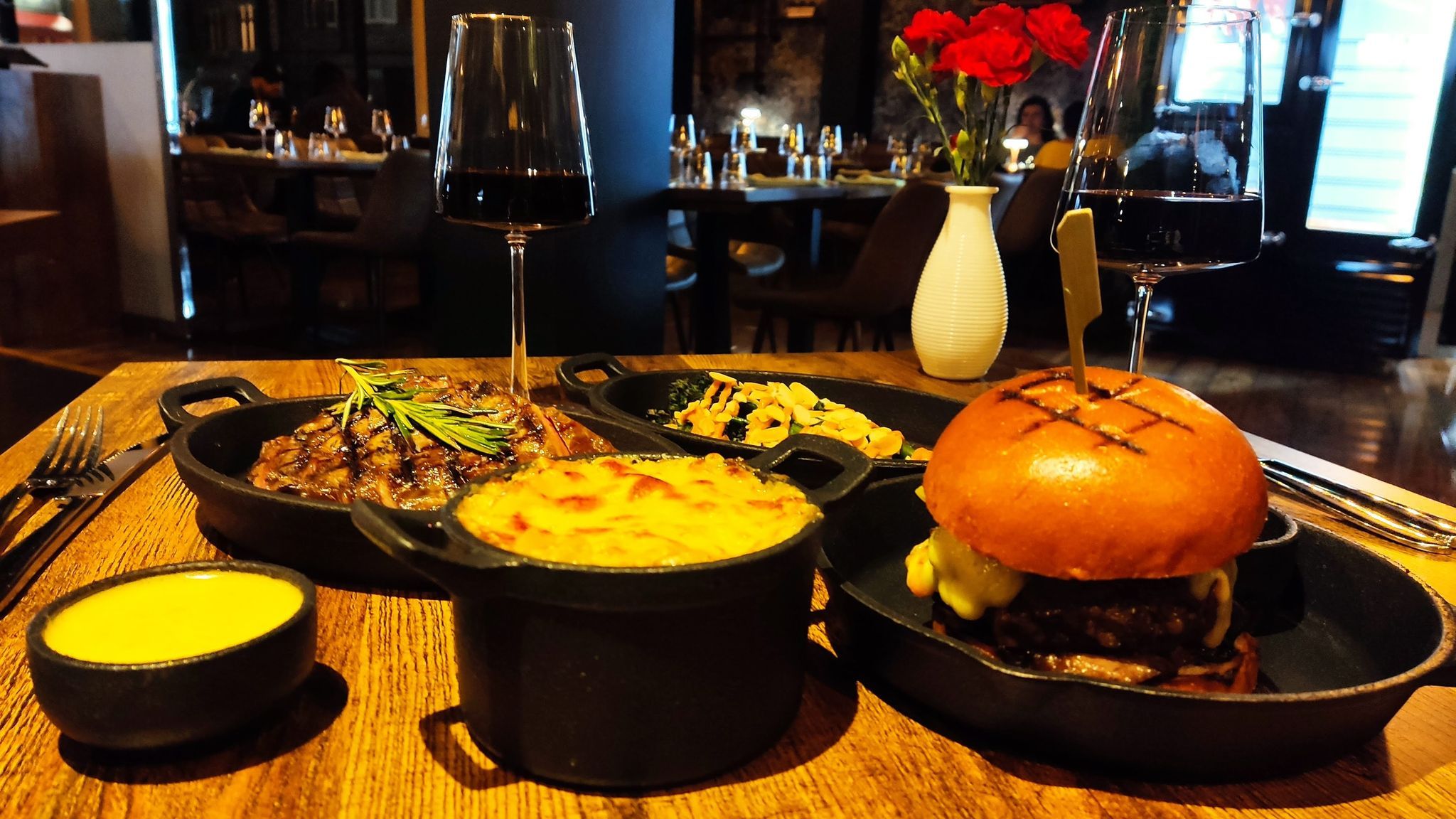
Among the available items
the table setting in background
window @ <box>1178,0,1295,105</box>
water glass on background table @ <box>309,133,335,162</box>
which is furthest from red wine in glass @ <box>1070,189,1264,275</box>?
water glass on background table @ <box>309,133,335,162</box>

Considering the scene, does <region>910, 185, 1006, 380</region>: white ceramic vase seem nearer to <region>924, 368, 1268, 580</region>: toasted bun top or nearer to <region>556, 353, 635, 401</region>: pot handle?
<region>556, 353, 635, 401</region>: pot handle

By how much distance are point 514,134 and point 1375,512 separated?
111 cm

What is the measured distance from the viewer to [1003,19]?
1.55m

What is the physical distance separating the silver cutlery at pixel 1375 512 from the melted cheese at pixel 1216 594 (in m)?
0.37

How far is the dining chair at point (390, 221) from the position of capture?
16.3 feet

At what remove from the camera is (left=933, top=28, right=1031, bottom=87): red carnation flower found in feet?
5.03

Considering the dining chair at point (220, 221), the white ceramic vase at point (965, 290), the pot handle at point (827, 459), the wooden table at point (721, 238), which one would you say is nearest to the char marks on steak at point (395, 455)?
the pot handle at point (827, 459)

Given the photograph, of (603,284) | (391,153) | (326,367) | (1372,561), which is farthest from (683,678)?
(391,153)

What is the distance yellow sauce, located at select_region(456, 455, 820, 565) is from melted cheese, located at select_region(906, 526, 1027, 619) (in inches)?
6.4

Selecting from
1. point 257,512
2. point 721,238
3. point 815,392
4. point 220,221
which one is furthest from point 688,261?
point 257,512

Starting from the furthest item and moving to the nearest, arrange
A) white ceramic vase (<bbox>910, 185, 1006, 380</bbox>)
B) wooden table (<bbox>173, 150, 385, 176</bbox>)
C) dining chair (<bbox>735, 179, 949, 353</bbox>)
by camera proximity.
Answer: wooden table (<bbox>173, 150, 385, 176</bbox>) → dining chair (<bbox>735, 179, 949, 353</bbox>) → white ceramic vase (<bbox>910, 185, 1006, 380</bbox>)

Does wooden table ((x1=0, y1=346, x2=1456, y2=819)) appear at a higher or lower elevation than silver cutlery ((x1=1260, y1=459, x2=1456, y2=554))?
lower

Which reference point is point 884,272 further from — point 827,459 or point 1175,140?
point 827,459

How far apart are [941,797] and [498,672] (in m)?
0.28
